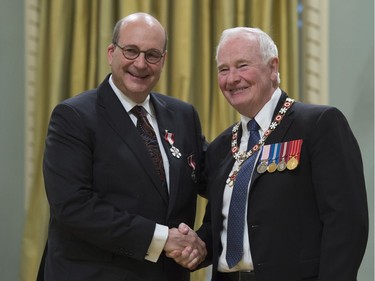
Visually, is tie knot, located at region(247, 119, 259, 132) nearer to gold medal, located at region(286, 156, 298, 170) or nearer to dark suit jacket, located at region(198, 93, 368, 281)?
dark suit jacket, located at region(198, 93, 368, 281)

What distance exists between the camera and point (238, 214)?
2.24m

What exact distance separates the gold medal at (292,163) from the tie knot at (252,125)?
0.24 metres

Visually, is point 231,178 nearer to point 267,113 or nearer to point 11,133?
point 267,113

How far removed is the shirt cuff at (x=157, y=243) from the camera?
2.31 meters

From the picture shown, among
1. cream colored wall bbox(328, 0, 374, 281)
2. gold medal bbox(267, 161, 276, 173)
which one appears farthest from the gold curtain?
gold medal bbox(267, 161, 276, 173)

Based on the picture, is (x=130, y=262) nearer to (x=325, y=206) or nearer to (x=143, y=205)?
(x=143, y=205)

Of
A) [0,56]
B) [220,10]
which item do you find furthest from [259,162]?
[0,56]

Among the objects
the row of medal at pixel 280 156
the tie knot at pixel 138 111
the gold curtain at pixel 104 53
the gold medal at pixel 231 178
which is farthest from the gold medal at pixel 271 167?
the gold curtain at pixel 104 53

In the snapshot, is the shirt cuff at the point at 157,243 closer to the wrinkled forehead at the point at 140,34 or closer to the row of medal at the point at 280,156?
the row of medal at the point at 280,156

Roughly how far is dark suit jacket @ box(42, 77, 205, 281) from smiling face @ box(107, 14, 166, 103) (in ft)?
0.29

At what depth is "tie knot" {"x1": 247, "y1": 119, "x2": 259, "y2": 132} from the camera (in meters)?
2.35

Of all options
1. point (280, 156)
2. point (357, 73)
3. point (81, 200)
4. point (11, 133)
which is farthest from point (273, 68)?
point (11, 133)

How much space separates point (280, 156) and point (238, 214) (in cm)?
24

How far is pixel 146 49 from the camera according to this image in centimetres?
248
